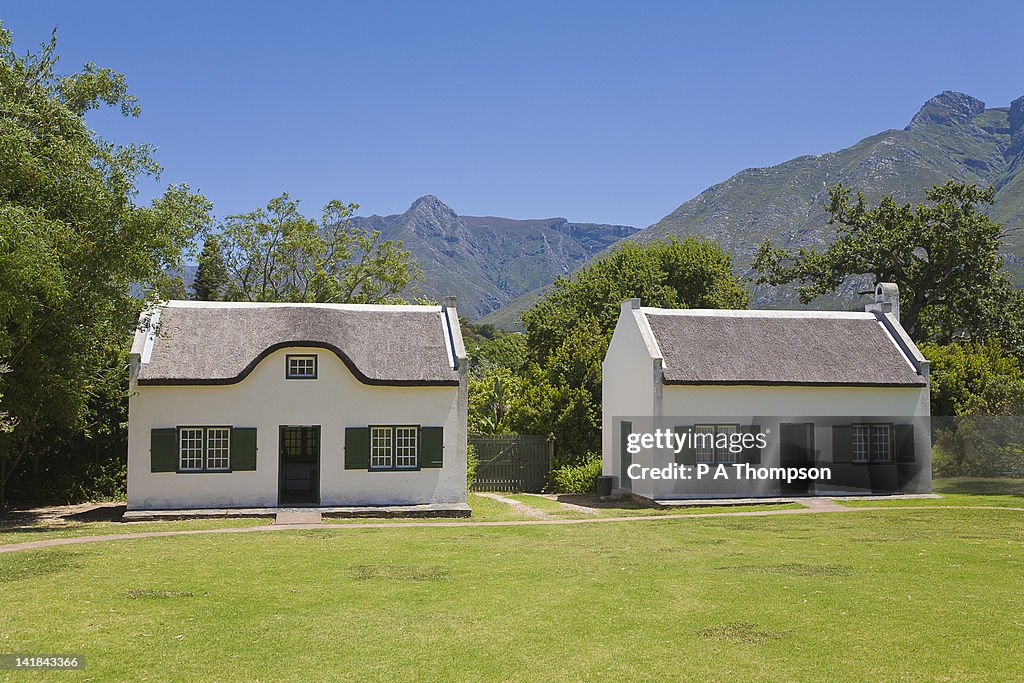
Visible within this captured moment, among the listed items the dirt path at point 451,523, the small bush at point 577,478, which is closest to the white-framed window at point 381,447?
the dirt path at point 451,523

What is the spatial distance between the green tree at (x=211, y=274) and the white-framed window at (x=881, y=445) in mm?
28739

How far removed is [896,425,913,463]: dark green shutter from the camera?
85.2 ft

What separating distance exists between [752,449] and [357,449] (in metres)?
10.8

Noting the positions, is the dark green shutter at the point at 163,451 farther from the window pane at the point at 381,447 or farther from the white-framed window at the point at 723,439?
the white-framed window at the point at 723,439

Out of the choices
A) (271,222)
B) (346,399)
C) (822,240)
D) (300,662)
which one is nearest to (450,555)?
(300,662)

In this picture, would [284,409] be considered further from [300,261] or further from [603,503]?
[300,261]

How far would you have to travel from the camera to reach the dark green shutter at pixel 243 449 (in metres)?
22.5

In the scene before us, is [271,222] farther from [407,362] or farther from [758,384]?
[758,384]

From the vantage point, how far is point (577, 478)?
95.4 feet

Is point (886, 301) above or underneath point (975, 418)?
above

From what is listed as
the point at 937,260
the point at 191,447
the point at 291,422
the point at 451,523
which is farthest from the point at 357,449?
the point at 937,260

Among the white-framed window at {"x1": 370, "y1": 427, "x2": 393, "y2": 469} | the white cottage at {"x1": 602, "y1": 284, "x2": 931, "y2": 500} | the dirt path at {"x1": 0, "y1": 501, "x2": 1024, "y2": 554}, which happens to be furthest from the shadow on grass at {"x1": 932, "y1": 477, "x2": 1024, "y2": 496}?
the white-framed window at {"x1": 370, "y1": 427, "x2": 393, "y2": 469}

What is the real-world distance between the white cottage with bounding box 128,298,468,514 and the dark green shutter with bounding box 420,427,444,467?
4 centimetres

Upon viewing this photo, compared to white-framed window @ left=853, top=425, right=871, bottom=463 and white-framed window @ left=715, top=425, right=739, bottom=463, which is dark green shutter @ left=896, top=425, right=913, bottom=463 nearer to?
white-framed window @ left=853, top=425, right=871, bottom=463
